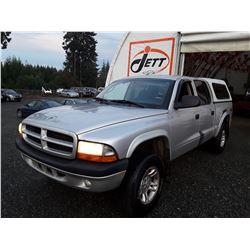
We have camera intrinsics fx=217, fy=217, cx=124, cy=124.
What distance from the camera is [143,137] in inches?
101

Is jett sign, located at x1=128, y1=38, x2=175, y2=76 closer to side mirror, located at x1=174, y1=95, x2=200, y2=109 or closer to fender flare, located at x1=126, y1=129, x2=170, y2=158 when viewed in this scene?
side mirror, located at x1=174, y1=95, x2=200, y2=109

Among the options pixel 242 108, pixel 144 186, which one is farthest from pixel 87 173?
pixel 242 108

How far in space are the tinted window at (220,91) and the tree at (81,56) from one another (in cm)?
5292

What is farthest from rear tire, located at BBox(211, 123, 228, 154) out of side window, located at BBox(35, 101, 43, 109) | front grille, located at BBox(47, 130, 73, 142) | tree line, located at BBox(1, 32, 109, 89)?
tree line, located at BBox(1, 32, 109, 89)

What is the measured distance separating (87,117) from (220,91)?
157 inches

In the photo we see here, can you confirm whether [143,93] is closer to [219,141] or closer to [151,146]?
[151,146]

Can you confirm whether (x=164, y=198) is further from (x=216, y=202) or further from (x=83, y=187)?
(x=83, y=187)

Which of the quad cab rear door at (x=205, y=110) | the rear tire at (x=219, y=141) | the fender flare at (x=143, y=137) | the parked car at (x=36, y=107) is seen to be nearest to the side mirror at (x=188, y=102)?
the fender flare at (x=143, y=137)

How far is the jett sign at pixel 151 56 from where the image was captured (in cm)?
816

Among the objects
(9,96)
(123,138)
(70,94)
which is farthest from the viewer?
(70,94)

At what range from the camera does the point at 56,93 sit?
129 feet

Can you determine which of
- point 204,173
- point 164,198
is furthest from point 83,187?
point 204,173

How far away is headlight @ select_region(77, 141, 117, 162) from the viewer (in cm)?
222

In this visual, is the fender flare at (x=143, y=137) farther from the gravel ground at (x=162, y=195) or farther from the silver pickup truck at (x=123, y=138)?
the gravel ground at (x=162, y=195)
